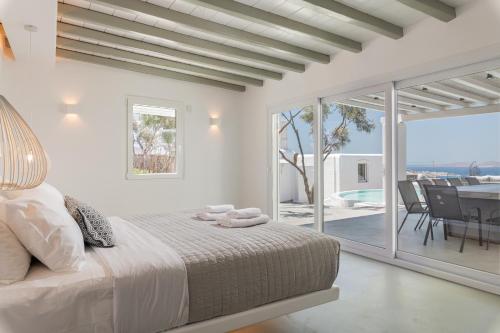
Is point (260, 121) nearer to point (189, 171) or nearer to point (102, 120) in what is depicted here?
point (189, 171)

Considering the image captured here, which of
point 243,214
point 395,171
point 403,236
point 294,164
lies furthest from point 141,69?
point 403,236

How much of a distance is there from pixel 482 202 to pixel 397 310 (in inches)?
58.4

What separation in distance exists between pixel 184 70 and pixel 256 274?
3.77 m

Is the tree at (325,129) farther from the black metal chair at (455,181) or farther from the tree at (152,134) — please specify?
the tree at (152,134)

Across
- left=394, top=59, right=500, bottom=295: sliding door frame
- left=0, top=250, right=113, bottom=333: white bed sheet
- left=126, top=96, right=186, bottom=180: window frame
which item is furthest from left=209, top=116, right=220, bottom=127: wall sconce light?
left=0, top=250, right=113, bottom=333: white bed sheet

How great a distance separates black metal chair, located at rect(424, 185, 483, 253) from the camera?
339 cm

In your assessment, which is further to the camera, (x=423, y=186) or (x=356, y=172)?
(x=356, y=172)

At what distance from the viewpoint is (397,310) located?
268cm

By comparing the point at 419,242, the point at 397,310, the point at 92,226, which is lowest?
the point at 397,310

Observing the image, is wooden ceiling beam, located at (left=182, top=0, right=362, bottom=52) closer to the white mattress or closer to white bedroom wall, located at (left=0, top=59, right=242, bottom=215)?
the white mattress

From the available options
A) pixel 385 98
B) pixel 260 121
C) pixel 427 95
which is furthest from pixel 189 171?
pixel 427 95

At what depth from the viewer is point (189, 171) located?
227 inches

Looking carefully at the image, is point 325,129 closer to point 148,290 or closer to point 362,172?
point 362,172

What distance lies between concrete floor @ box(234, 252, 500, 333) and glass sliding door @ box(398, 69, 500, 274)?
17.6 inches
